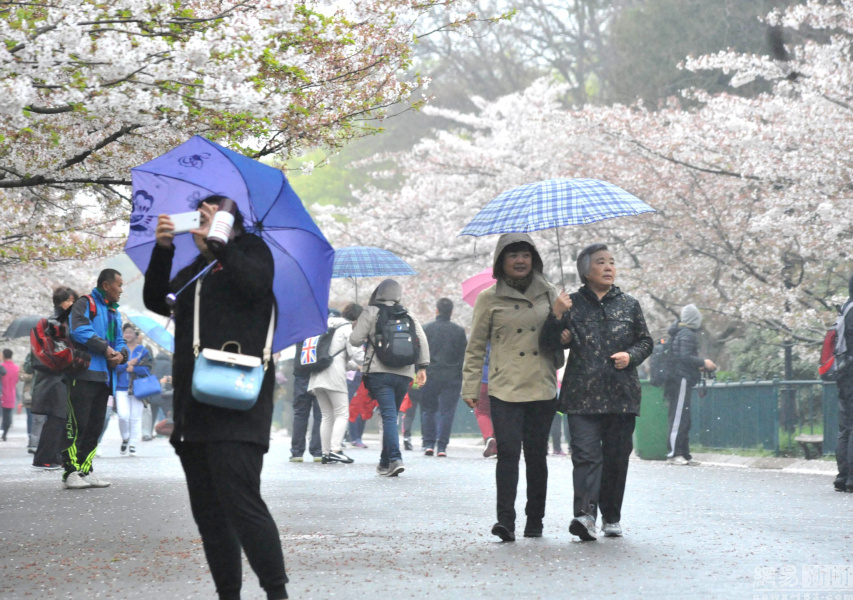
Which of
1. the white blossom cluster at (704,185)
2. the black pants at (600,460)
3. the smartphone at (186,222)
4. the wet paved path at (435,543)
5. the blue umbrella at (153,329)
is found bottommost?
the wet paved path at (435,543)

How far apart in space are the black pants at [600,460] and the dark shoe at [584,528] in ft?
0.18

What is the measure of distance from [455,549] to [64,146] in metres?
4.76

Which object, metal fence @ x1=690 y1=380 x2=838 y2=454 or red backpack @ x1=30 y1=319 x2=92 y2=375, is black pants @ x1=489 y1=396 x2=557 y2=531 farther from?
metal fence @ x1=690 y1=380 x2=838 y2=454

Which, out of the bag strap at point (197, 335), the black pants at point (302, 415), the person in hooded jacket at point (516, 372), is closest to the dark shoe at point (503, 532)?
the person in hooded jacket at point (516, 372)

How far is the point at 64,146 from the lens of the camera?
948 centimetres

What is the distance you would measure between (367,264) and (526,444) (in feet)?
20.7

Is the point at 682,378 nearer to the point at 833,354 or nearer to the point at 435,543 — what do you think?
the point at 833,354

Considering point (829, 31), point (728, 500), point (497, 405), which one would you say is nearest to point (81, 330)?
point (497, 405)

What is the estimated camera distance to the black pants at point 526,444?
7.21 metres

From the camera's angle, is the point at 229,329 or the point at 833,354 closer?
the point at 229,329

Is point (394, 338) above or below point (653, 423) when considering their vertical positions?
above

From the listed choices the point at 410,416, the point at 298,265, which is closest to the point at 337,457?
the point at 410,416

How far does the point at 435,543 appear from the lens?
280 inches

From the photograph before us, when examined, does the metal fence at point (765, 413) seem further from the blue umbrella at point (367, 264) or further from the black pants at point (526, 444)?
the black pants at point (526, 444)
